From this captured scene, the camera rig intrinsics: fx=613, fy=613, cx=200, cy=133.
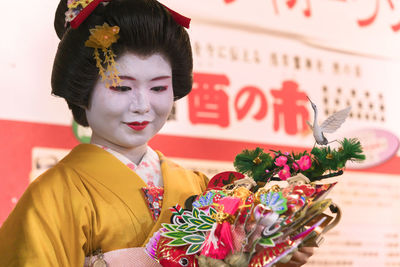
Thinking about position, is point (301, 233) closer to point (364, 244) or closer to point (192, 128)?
point (192, 128)

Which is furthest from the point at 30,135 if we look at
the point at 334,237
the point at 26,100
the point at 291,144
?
the point at 334,237

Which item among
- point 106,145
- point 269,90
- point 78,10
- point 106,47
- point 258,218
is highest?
point 78,10

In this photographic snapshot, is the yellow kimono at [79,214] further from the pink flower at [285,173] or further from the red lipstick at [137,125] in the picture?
the pink flower at [285,173]

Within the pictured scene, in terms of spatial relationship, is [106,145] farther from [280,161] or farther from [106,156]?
[280,161]

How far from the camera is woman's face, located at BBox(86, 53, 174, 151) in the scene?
5.36 ft

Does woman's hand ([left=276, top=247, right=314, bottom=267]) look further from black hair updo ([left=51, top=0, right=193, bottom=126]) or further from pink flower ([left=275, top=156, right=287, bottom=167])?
black hair updo ([left=51, top=0, right=193, bottom=126])

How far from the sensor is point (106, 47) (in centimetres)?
162

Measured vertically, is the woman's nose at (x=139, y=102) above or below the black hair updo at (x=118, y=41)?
below

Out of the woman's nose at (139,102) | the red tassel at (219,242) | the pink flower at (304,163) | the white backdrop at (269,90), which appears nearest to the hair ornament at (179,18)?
the woman's nose at (139,102)

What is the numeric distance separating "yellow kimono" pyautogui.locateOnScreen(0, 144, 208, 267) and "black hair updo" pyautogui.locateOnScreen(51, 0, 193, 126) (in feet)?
0.63

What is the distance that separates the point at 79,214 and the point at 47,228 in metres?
0.09

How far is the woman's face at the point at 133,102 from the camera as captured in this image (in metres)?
1.63

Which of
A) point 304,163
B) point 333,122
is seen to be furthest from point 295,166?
point 333,122

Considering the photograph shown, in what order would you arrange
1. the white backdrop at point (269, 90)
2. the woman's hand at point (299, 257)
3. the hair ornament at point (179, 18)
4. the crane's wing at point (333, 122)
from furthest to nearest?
the white backdrop at point (269, 90) → the hair ornament at point (179, 18) → the crane's wing at point (333, 122) → the woman's hand at point (299, 257)
